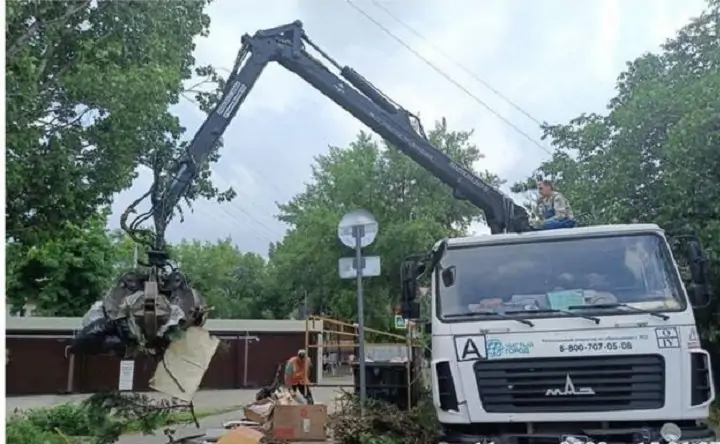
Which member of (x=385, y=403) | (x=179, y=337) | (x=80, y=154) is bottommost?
(x=385, y=403)

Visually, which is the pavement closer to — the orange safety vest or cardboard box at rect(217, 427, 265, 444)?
the orange safety vest

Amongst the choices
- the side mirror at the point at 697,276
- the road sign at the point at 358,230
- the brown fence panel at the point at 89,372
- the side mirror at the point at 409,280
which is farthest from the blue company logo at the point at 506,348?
the brown fence panel at the point at 89,372

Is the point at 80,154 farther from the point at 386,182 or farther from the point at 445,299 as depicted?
the point at 386,182

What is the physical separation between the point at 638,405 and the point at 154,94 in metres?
7.15

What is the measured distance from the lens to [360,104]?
880cm

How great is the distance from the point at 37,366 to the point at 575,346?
2081cm

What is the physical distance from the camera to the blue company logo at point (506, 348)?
5.78m

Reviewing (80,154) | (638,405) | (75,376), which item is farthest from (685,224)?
(75,376)

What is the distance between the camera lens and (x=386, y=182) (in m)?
28.9

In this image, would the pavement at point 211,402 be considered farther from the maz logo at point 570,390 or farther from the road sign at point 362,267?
the maz logo at point 570,390

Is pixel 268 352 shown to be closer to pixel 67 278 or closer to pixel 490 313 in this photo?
pixel 67 278

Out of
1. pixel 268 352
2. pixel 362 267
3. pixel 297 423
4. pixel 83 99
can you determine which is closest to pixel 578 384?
pixel 362 267

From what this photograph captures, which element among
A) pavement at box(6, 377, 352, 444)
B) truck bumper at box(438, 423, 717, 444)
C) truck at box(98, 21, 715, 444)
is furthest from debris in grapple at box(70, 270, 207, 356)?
pavement at box(6, 377, 352, 444)

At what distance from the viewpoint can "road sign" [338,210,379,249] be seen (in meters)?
7.86
